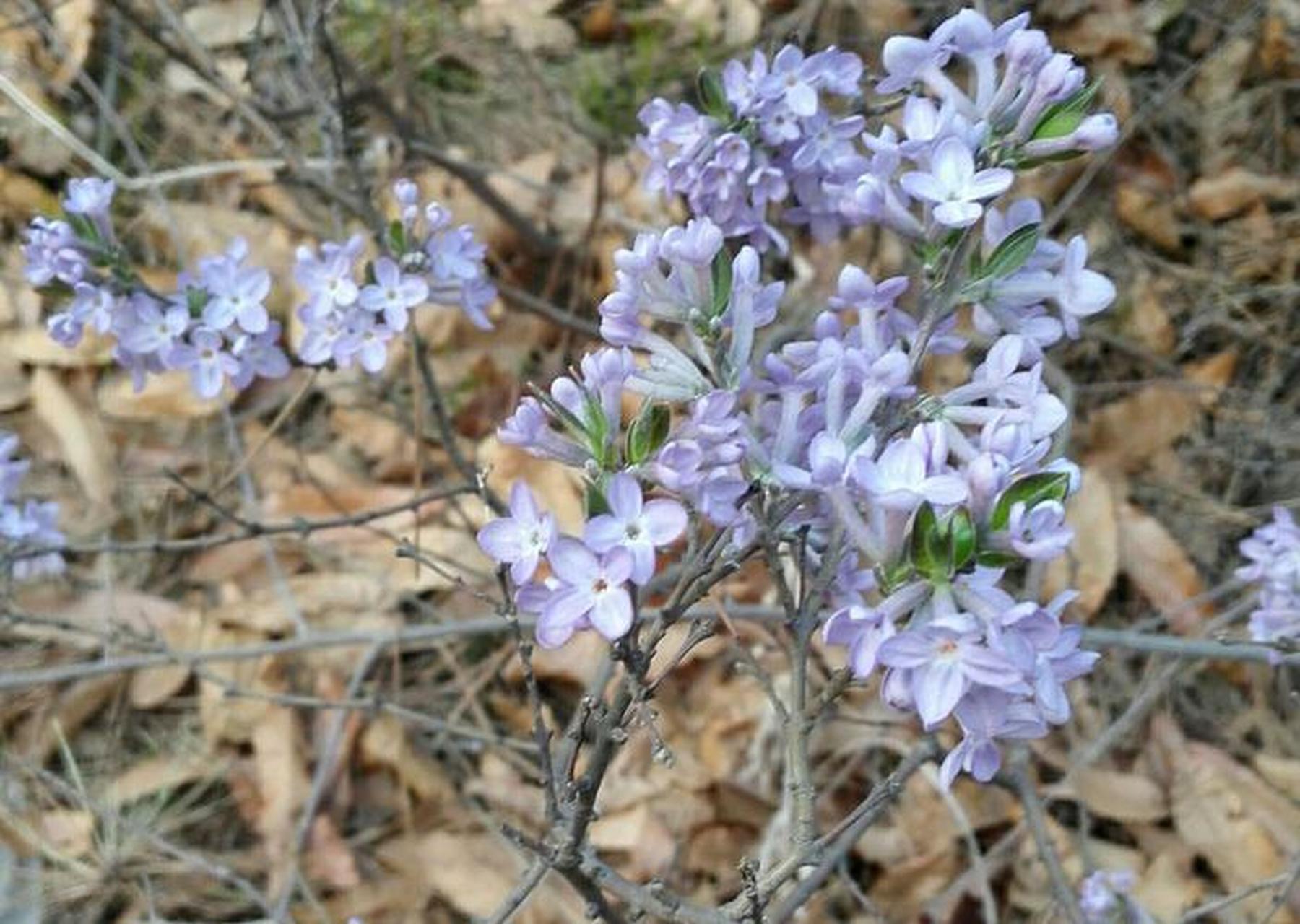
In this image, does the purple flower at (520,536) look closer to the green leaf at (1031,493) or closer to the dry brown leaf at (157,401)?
the green leaf at (1031,493)

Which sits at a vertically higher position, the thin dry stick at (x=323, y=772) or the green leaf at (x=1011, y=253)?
the green leaf at (x=1011, y=253)

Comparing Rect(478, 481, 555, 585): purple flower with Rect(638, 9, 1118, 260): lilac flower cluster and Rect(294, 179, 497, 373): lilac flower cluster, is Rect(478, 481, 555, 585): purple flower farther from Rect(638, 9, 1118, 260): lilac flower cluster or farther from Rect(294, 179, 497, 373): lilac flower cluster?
Rect(294, 179, 497, 373): lilac flower cluster

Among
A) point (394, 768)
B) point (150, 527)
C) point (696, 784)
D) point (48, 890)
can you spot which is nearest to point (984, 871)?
point (696, 784)

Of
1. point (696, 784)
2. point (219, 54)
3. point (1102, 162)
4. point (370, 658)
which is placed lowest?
point (696, 784)

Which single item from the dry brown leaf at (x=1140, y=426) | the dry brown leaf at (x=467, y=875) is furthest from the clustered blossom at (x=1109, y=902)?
the dry brown leaf at (x=1140, y=426)

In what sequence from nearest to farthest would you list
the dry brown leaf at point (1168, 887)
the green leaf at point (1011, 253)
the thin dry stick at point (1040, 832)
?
the green leaf at point (1011, 253) < the thin dry stick at point (1040, 832) < the dry brown leaf at point (1168, 887)

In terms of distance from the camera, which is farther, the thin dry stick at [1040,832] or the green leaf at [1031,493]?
the thin dry stick at [1040,832]

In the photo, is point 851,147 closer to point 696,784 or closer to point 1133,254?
point 696,784
